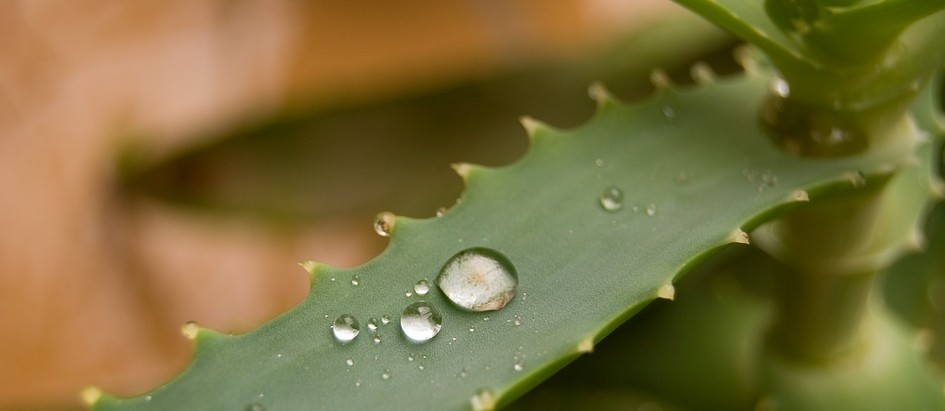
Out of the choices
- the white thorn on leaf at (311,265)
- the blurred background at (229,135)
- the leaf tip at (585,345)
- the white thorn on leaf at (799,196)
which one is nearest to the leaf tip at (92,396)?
the white thorn on leaf at (311,265)

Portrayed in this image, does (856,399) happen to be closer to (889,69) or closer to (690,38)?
(889,69)

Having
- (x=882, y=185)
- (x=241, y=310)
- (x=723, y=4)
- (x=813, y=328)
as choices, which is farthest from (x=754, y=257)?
(x=241, y=310)

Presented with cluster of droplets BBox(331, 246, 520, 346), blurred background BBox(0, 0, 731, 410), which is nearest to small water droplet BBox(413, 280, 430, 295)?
cluster of droplets BBox(331, 246, 520, 346)

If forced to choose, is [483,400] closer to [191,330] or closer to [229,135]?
[191,330]

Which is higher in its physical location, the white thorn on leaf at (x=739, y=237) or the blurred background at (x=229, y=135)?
the white thorn on leaf at (x=739, y=237)

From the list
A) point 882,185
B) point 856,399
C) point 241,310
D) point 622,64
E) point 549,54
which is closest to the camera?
point 882,185

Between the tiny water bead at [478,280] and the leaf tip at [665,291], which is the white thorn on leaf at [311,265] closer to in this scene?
the tiny water bead at [478,280]

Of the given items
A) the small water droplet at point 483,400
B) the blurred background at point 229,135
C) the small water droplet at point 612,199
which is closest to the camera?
the small water droplet at point 483,400
